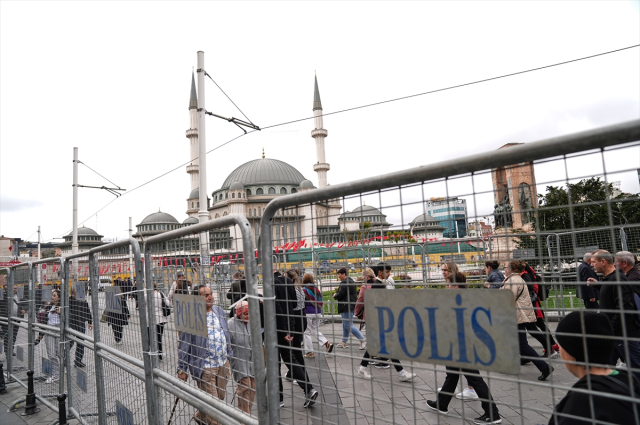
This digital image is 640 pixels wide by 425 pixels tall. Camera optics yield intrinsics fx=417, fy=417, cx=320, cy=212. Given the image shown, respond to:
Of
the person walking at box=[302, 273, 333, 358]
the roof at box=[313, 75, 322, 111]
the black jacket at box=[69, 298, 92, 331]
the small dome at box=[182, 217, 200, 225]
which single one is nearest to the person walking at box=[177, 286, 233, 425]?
the person walking at box=[302, 273, 333, 358]

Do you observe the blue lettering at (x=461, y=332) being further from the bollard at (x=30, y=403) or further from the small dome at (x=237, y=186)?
the small dome at (x=237, y=186)

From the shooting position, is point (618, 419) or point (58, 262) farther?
point (58, 262)

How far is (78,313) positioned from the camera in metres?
4.68

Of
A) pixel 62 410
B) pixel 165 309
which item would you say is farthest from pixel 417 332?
pixel 62 410

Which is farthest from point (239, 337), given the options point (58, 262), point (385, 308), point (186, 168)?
point (186, 168)

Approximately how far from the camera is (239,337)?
274 centimetres

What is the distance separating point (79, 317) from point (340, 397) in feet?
9.91

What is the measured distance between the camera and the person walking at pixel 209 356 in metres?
2.60

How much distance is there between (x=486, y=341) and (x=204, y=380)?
6.24 feet

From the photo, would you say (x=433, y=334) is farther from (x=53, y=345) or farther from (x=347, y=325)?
(x=53, y=345)

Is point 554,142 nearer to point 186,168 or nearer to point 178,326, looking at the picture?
point 178,326

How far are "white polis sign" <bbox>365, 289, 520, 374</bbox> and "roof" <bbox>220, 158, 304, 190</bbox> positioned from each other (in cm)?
7901

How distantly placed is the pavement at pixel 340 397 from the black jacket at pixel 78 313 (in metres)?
0.36

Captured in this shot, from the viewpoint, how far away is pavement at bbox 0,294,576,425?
1904mm
